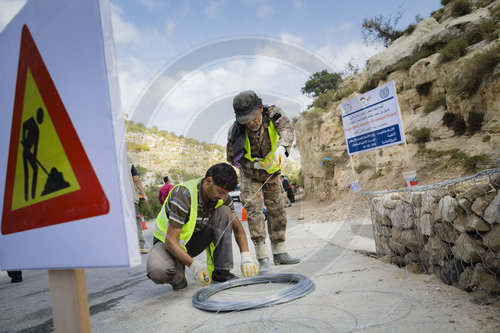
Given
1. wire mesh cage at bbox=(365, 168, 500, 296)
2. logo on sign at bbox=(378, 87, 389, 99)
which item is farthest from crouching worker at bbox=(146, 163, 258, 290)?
logo on sign at bbox=(378, 87, 389, 99)

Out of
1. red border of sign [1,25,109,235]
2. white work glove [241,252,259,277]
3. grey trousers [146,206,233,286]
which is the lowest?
white work glove [241,252,259,277]

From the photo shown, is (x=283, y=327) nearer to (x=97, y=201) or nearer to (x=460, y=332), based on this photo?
(x=460, y=332)

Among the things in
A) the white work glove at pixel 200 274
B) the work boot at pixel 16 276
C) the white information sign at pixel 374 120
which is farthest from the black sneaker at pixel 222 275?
the white information sign at pixel 374 120

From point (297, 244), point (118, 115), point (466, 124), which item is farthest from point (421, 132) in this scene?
point (118, 115)

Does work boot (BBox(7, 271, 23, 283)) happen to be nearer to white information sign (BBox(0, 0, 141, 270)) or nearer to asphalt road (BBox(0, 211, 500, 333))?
asphalt road (BBox(0, 211, 500, 333))

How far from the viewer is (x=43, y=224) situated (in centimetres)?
114

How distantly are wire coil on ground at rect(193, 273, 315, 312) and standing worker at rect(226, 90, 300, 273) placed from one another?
41 cm

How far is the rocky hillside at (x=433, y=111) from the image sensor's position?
7.52 m

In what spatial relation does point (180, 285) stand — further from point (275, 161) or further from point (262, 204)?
point (275, 161)

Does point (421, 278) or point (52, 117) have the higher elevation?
point (52, 117)

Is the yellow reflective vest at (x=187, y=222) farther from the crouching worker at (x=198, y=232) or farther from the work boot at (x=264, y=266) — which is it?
the work boot at (x=264, y=266)

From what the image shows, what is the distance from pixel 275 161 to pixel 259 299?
1.46m

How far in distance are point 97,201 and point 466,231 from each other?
194cm

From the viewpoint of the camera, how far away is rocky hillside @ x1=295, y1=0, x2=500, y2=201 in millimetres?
7520
